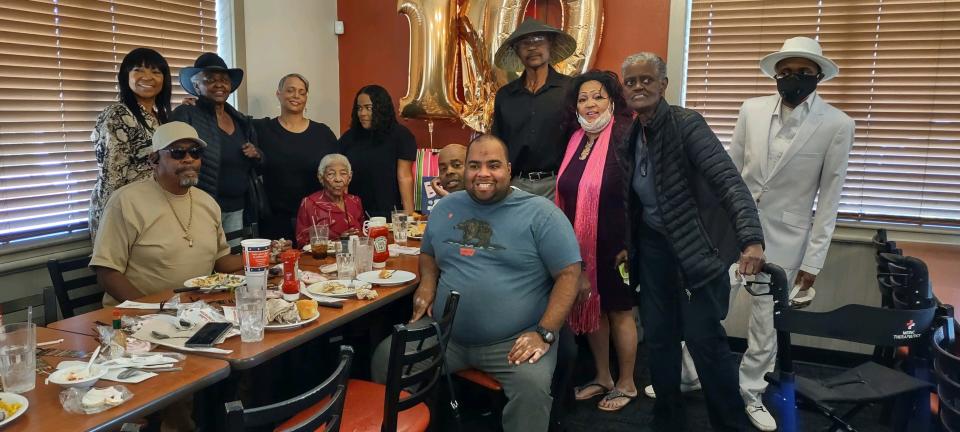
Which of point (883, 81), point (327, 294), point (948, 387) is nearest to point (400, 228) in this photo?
point (327, 294)

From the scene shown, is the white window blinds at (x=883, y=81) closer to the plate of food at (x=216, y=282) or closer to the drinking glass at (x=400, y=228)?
the drinking glass at (x=400, y=228)

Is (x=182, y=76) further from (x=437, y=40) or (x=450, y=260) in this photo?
(x=450, y=260)

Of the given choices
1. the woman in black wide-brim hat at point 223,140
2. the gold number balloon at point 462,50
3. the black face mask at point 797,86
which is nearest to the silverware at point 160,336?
the woman in black wide-brim hat at point 223,140

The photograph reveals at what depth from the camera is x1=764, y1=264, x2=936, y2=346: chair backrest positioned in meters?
1.82

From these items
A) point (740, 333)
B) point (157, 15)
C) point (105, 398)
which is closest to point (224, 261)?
point (105, 398)

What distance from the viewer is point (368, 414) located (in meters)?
2.02

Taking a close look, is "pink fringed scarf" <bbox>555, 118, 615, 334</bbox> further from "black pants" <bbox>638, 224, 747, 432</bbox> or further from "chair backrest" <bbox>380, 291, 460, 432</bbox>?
"chair backrest" <bbox>380, 291, 460, 432</bbox>

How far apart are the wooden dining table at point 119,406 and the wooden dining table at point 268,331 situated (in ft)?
0.25

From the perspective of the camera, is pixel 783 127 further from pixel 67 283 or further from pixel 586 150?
pixel 67 283

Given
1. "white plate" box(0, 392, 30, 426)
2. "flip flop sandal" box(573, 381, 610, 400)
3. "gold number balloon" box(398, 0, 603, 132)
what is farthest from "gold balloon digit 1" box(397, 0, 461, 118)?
"white plate" box(0, 392, 30, 426)

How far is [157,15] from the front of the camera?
12.4 ft

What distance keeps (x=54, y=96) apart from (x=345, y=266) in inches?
79.9

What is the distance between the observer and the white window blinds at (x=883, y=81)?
3518 mm

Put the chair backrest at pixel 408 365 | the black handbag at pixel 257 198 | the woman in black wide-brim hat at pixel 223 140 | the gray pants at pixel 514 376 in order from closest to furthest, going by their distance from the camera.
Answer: the chair backrest at pixel 408 365
the gray pants at pixel 514 376
the woman in black wide-brim hat at pixel 223 140
the black handbag at pixel 257 198
